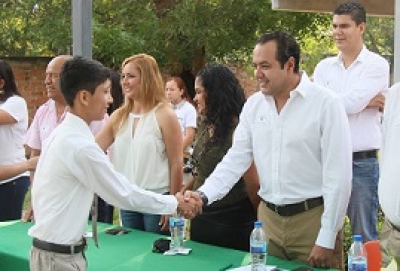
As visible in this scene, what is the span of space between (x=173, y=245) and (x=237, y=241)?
53cm

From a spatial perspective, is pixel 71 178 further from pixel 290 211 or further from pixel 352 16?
pixel 352 16

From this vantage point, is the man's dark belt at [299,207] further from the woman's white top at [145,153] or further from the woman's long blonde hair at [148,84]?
the woman's long blonde hair at [148,84]

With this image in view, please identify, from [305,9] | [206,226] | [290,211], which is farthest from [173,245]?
[305,9]

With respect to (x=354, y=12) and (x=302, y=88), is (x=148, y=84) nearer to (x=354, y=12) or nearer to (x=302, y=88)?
(x=302, y=88)

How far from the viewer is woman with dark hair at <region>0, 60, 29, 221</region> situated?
4.61 m

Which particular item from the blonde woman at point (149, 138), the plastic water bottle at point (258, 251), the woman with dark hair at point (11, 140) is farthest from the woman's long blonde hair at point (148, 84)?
the plastic water bottle at point (258, 251)

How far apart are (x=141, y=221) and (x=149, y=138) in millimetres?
569

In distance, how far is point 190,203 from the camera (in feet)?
11.1

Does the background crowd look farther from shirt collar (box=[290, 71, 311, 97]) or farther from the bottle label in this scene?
the bottle label

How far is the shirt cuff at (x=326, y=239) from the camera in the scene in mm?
3021

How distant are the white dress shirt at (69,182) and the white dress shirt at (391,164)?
121cm

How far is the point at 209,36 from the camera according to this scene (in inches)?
344

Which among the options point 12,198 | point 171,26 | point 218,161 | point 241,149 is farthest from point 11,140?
point 171,26

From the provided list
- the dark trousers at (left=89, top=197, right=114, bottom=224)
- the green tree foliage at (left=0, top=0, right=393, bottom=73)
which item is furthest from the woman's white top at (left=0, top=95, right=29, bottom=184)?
the green tree foliage at (left=0, top=0, right=393, bottom=73)
